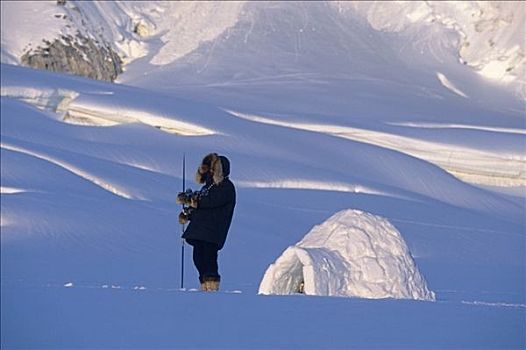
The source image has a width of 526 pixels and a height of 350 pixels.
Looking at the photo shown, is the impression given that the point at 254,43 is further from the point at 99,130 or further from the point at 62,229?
the point at 62,229

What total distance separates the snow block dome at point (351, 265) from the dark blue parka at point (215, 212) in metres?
0.63

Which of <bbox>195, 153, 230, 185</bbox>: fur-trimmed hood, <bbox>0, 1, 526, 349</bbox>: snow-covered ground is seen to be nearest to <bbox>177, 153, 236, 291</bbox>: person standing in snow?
<bbox>195, 153, 230, 185</bbox>: fur-trimmed hood

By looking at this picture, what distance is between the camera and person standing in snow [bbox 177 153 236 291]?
8.49 metres

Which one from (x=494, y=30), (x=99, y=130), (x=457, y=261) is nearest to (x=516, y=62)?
(x=494, y=30)

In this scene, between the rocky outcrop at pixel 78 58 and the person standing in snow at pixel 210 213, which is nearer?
the person standing in snow at pixel 210 213

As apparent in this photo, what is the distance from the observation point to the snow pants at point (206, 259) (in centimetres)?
846

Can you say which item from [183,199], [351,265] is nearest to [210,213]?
[183,199]

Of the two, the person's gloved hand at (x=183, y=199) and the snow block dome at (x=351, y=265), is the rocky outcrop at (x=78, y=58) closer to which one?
the snow block dome at (x=351, y=265)

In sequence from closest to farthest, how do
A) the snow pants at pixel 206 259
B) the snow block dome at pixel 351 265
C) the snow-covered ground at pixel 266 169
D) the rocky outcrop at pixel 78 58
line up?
1. the snow-covered ground at pixel 266 169
2. the snow pants at pixel 206 259
3. the snow block dome at pixel 351 265
4. the rocky outcrop at pixel 78 58

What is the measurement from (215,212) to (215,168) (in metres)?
0.28

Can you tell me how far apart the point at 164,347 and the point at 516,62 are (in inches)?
948

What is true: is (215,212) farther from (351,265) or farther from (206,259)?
(351,265)

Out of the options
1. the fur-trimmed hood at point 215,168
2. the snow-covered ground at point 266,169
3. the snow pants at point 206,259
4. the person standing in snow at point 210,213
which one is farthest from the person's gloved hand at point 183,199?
the snow-covered ground at point 266,169

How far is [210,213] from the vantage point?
28.0 ft
